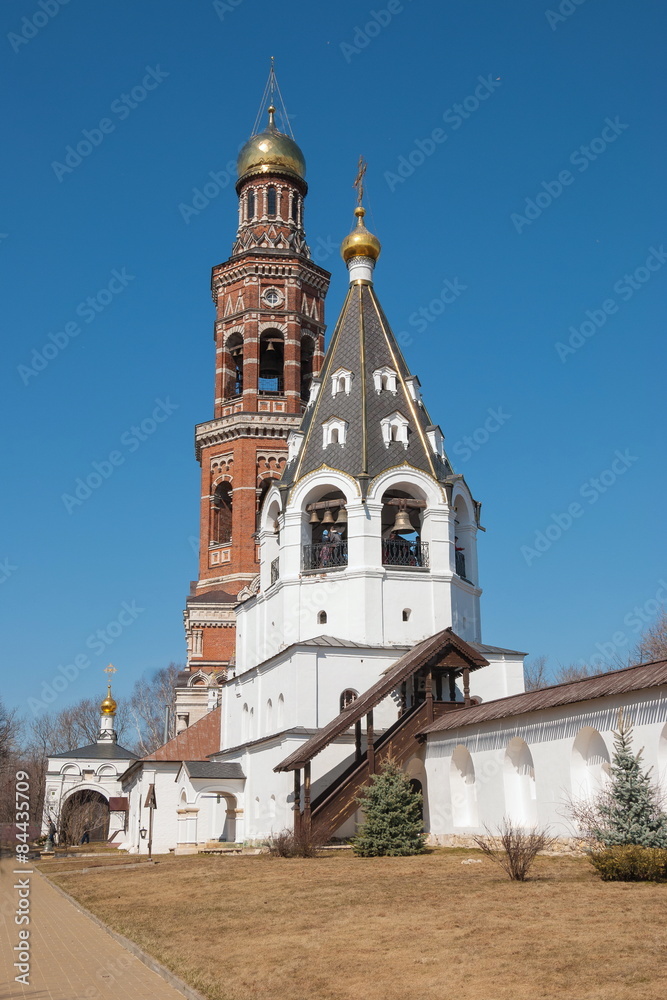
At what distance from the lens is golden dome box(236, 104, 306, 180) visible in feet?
142

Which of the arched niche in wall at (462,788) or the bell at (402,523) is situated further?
the bell at (402,523)

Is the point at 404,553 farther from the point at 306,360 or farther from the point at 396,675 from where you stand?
→ the point at 306,360

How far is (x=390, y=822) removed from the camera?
58.5ft

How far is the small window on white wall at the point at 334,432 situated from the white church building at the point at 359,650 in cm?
4

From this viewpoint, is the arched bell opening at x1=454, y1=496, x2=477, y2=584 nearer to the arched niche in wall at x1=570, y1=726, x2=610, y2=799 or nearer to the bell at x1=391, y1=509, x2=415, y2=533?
the bell at x1=391, y1=509, x2=415, y2=533

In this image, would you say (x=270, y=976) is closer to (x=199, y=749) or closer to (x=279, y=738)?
(x=279, y=738)

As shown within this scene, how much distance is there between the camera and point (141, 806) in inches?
1258

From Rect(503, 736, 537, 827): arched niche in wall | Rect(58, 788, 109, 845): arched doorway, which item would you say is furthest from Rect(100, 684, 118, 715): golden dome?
Rect(503, 736, 537, 827): arched niche in wall

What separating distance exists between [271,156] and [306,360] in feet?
29.8

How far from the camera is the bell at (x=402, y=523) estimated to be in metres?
24.9

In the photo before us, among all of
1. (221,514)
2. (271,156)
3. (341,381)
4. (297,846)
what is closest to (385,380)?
(341,381)

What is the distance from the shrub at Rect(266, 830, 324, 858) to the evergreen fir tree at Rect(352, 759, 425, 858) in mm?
856

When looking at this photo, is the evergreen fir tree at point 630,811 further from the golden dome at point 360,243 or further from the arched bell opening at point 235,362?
the arched bell opening at point 235,362

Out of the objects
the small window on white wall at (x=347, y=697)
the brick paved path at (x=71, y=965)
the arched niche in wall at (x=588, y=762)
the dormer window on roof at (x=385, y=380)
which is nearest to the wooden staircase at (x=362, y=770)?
the small window on white wall at (x=347, y=697)
